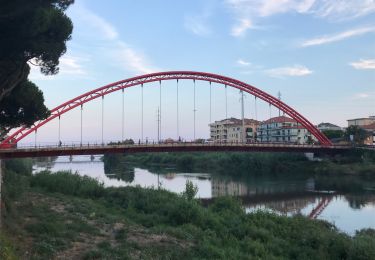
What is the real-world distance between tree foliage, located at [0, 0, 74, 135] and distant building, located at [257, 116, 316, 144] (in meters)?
64.8

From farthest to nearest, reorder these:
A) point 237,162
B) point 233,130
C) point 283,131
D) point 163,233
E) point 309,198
→ point 233,130 → point 283,131 → point 237,162 → point 309,198 → point 163,233

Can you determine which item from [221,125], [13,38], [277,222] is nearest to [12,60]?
[13,38]

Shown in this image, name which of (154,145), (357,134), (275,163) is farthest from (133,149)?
(357,134)

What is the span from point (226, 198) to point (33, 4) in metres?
12.3

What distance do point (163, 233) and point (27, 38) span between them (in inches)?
278

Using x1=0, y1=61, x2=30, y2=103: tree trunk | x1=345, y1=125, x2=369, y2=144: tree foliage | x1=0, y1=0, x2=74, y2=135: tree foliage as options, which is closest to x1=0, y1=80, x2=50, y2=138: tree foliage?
x1=0, y1=0, x2=74, y2=135: tree foliage

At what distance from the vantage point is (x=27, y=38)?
11.0 metres

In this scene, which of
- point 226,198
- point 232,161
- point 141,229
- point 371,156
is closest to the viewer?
point 141,229

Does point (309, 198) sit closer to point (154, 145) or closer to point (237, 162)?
point (154, 145)

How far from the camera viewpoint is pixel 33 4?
9.85 m

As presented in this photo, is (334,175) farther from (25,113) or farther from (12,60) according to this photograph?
(12,60)

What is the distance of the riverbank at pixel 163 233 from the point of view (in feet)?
32.4

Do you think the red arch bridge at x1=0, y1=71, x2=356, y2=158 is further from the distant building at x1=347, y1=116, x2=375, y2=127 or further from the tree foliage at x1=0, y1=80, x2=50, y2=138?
the distant building at x1=347, y1=116, x2=375, y2=127

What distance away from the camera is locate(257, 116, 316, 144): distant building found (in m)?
75.8
